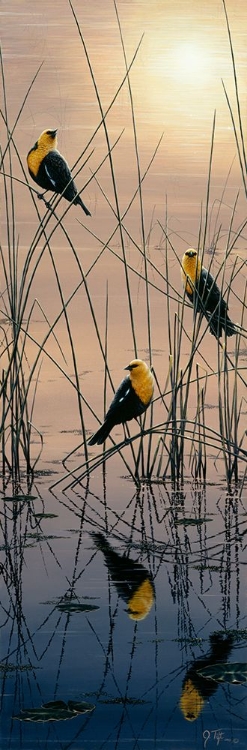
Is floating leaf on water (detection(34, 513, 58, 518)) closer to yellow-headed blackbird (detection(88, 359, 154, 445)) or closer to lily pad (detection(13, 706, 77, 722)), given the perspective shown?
yellow-headed blackbird (detection(88, 359, 154, 445))

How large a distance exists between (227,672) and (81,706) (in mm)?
307

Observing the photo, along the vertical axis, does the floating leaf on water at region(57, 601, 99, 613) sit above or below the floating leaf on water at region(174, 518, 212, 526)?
below

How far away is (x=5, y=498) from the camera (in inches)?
142

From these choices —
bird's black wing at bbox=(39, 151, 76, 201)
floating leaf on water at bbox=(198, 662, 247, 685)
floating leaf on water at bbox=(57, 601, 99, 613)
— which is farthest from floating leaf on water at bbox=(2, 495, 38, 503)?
floating leaf on water at bbox=(198, 662, 247, 685)

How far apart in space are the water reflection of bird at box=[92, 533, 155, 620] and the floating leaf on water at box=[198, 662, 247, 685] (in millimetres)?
310

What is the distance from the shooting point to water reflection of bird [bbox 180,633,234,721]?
2.15 metres

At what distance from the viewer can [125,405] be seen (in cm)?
363

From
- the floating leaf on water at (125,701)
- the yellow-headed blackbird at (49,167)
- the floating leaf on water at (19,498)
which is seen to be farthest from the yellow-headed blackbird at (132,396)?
the floating leaf on water at (125,701)

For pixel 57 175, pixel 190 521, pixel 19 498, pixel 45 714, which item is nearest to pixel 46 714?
pixel 45 714

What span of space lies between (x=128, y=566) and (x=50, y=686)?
75cm

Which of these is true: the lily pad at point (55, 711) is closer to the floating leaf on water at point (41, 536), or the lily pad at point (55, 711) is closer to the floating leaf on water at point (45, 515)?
Answer: the floating leaf on water at point (41, 536)

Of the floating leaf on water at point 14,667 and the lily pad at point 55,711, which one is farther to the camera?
the floating leaf on water at point 14,667

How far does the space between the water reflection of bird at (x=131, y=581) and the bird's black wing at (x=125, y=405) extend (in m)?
0.55

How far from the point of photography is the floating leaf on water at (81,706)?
2.14 meters
